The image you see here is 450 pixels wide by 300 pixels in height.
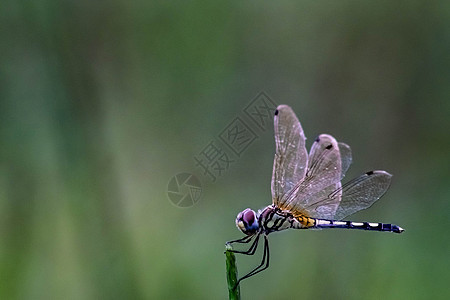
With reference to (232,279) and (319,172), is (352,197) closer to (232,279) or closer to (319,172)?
(319,172)

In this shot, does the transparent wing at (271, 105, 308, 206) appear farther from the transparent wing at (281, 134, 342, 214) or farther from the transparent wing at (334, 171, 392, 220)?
the transparent wing at (334, 171, 392, 220)

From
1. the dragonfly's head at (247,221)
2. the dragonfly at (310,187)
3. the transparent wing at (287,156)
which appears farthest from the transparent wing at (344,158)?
the dragonfly's head at (247,221)

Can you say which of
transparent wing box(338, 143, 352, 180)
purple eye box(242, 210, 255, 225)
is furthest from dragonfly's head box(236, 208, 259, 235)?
transparent wing box(338, 143, 352, 180)

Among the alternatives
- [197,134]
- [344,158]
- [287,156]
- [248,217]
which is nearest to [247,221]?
[248,217]

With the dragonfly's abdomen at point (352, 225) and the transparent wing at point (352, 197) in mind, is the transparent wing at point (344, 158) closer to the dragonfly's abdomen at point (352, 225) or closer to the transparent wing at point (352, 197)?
the transparent wing at point (352, 197)

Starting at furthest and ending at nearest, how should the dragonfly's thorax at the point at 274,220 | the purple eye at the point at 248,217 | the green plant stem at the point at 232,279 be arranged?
the dragonfly's thorax at the point at 274,220, the purple eye at the point at 248,217, the green plant stem at the point at 232,279

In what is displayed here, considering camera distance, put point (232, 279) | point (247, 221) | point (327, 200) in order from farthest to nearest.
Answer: point (327, 200), point (247, 221), point (232, 279)
